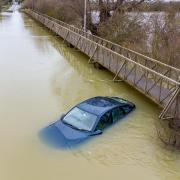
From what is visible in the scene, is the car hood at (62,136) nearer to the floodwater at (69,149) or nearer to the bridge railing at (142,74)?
the floodwater at (69,149)

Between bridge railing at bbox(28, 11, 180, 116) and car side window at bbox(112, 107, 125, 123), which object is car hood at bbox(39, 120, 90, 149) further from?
bridge railing at bbox(28, 11, 180, 116)

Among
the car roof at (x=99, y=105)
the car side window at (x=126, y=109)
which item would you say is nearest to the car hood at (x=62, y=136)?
the car roof at (x=99, y=105)

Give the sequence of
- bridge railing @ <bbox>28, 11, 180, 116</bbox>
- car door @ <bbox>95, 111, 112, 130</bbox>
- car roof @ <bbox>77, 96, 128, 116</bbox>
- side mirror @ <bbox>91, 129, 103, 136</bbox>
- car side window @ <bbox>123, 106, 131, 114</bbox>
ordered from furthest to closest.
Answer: bridge railing @ <bbox>28, 11, 180, 116</bbox> < car side window @ <bbox>123, 106, 131, 114</bbox> < car roof @ <bbox>77, 96, 128, 116</bbox> < car door @ <bbox>95, 111, 112, 130</bbox> < side mirror @ <bbox>91, 129, 103, 136</bbox>

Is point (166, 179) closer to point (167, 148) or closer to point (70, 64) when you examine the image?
point (167, 148)

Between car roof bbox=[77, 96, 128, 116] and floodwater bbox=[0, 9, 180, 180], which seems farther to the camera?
car roof bbox=[77, 96, 128, 116]

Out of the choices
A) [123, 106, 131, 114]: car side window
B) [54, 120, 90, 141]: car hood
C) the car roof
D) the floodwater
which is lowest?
the floodwater

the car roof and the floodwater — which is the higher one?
the car roof

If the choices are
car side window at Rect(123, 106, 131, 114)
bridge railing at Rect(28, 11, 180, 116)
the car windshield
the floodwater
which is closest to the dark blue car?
the car windshield

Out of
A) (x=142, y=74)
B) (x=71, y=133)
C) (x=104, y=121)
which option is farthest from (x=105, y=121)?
(x=142, y=74)
